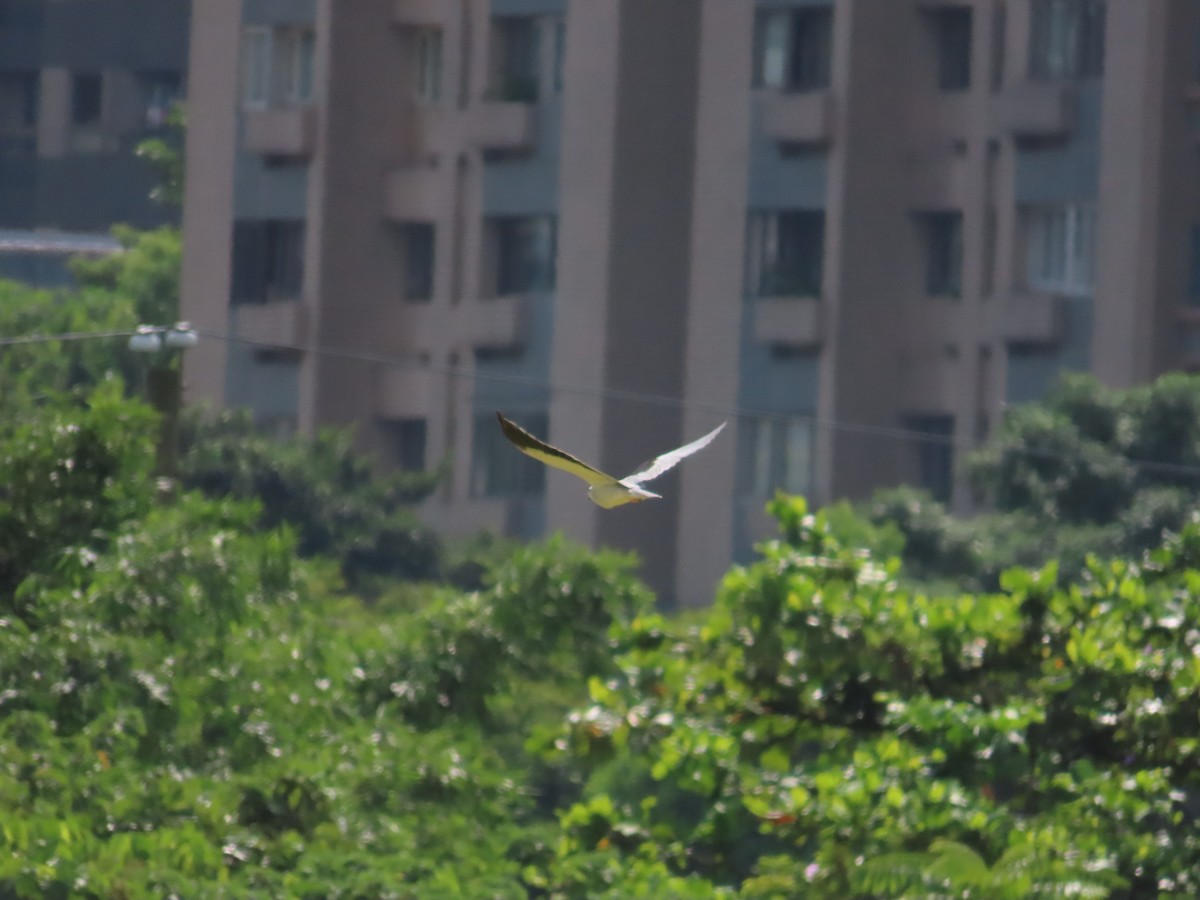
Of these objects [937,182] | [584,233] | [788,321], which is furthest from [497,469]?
[937,182]

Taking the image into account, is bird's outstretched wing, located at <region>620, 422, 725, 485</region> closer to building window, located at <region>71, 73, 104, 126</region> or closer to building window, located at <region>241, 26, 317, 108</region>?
building window, located at <region>241, 26, 317, 108</region>

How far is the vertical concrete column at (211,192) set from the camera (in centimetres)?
3841

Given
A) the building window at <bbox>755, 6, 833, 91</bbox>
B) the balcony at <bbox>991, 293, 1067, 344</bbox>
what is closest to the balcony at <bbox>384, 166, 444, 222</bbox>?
the building window at <bbox>755, 6, 833, 91</bbox>

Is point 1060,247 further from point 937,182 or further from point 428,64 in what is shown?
point 428,64

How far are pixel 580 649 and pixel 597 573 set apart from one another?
0.48 m

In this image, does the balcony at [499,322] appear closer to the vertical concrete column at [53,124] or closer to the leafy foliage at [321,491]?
the leafy foliage at [321,491]

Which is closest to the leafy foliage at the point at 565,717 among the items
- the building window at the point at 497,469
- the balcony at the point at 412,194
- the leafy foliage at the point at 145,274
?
the building window at the point at 497,469

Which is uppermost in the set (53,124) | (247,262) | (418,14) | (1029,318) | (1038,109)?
(418,14)

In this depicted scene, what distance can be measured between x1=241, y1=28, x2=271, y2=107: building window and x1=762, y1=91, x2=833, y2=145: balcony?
858cm

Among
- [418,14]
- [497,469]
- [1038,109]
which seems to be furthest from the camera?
[418,14]

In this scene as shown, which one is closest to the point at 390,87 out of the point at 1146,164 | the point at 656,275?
the point at 656,275

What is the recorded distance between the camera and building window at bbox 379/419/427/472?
38.1 m

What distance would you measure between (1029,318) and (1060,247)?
3.47ft

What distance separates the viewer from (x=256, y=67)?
38469 mm
